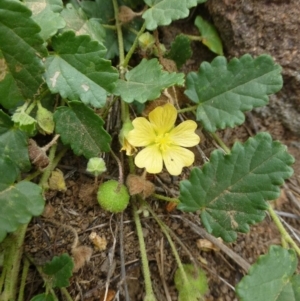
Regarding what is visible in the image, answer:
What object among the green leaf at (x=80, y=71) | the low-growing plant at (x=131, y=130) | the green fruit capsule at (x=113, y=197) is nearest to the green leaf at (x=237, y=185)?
the low-growing plant at (x=131, y=130)

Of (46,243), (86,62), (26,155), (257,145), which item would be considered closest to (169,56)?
(86,62)

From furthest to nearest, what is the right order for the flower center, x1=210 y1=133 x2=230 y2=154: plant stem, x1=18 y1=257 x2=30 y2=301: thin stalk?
x1=210 y1=133 x2=230 y2=154: plant stem, the flower center, x1=18 y1=257 x2=30 y2=301: thin stalk

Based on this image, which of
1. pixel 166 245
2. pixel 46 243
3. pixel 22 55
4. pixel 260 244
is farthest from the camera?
pixel 260 244

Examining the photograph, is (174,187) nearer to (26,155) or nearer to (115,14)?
(26,155)

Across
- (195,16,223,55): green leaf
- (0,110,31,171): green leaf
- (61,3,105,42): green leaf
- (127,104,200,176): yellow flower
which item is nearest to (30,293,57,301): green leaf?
(0,110,31,171): green leaf

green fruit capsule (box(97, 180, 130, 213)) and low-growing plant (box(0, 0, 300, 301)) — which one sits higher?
low-growing plant (box(0, 0, 300, 301))

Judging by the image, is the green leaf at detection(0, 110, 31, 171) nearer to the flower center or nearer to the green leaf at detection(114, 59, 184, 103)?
the green leaf at detection(114, 59, 184, 103)
